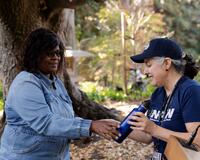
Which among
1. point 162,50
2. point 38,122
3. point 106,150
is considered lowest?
point 106,150

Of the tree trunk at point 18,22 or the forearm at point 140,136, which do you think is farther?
the tree trunk at point 18,22

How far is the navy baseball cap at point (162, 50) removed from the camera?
2688 mm

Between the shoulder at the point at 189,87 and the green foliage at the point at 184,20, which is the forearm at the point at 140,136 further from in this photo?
the green foliage at the point at 184,20

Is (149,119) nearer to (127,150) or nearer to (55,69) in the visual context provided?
(55,69)

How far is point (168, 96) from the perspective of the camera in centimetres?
271

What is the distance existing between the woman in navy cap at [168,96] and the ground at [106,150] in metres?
3.41

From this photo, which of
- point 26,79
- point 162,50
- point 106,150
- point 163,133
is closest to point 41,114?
point 26,79

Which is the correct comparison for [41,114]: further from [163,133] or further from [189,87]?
[189,87]

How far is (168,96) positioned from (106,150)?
3717 millimetres

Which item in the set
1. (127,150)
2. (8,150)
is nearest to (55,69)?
(8,150)

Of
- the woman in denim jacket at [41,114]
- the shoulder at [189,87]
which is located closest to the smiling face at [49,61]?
the woman in denim jacket at [41,114]

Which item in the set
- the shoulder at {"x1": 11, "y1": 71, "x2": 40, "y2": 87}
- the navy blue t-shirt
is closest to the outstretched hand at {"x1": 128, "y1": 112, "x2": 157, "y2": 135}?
the navy blue t-shirt

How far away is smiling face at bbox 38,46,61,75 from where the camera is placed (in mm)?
2822

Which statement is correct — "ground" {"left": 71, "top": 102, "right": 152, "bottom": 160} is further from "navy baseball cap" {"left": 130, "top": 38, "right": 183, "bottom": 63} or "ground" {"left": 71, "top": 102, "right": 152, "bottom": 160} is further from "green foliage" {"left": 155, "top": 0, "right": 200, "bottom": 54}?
"green foliage" {"left": 155, "top": 0, "right": 200, "bottom": 54}
